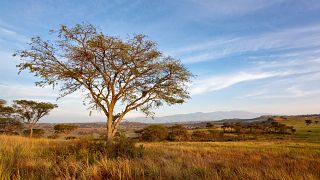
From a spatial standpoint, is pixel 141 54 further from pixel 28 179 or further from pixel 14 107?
pixel 14 107

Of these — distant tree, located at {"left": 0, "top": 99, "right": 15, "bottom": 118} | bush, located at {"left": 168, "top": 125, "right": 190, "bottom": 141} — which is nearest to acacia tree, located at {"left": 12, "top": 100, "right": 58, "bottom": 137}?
distant tree, located at {"left": 0, "top": 99, "right": 15, "bottom": 118}

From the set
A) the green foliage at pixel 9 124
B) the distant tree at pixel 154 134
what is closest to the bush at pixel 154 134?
the distant tree at pixel 154 134

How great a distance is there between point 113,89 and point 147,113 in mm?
4104

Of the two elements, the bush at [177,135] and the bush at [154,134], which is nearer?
the bush at [154,134]

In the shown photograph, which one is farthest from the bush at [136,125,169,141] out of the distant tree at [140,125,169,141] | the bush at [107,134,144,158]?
the bush at [107,134,144,158]

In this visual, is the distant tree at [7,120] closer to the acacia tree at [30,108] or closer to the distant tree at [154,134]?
the acacia tree at [30,108]

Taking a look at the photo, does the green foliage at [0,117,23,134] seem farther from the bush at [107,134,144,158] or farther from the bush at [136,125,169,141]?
the bush at [107,134,144,158]

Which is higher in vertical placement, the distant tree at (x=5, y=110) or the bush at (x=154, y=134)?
the distant tree at (x=5, y=110)

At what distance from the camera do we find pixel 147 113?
25.4 metres

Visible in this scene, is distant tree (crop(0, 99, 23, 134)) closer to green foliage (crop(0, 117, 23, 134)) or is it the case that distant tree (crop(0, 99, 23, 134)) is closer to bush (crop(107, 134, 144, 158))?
green foliage (crop(0, 117, 23, 134))

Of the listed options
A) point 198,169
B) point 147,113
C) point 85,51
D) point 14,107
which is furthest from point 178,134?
point 198,169

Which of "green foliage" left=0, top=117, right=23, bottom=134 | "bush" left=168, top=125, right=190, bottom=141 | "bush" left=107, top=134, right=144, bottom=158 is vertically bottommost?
"bush" left=168, top=125, right=190, bottom=141

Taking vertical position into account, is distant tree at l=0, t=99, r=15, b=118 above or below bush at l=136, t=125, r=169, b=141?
above

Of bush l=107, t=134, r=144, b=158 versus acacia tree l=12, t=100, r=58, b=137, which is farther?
acacia tree l=12, t=100, r=58, b=137
